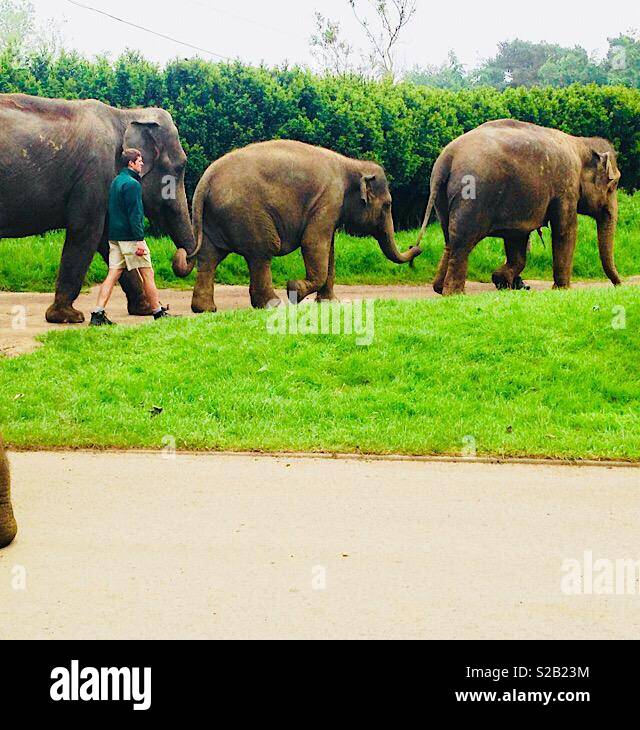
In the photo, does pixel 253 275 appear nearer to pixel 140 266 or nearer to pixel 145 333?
pixel 140 266

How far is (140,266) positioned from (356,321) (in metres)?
2.99

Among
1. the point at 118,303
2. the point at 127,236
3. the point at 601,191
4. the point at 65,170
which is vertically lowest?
the point at 118,303

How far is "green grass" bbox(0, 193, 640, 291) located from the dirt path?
0.56m

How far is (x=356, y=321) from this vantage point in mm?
11164

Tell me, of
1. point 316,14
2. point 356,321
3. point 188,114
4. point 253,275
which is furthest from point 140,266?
point 316,14

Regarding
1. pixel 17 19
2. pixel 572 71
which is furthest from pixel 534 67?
pixel 17 19

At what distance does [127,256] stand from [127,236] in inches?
8.5

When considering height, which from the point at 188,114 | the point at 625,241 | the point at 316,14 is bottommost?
the point at 625,241

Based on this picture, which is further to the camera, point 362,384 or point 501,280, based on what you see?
point 501,280

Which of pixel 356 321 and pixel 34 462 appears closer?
pixel 34 462

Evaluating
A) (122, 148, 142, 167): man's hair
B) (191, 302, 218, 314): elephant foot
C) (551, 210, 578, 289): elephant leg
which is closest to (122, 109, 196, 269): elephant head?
(191, 302, 218, 314): elephant foot

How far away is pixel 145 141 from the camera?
14.1 metres

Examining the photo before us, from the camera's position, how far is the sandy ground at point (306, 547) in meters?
4.92

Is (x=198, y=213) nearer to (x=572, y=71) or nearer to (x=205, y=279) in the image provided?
(x=205, y=279)
